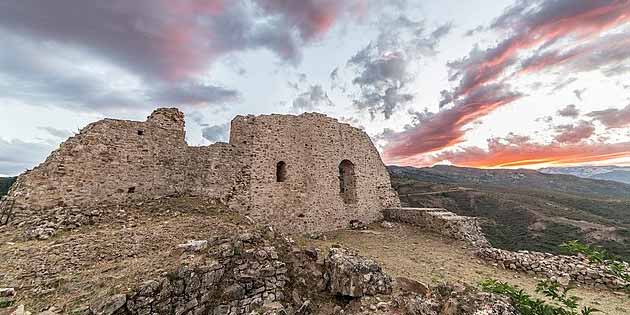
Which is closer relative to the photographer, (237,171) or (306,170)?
(237,171)

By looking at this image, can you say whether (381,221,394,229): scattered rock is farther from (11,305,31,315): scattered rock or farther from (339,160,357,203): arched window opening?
(11,305,31,315): scattered rock

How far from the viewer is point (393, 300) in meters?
6.63

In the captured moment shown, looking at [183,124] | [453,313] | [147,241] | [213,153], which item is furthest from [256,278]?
[183,124]

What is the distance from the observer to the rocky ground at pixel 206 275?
218 inches

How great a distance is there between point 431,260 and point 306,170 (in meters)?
6.42

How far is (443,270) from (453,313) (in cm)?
401

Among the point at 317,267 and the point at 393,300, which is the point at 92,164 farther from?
the point at 393,300

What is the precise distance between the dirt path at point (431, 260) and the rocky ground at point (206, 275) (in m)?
0.08

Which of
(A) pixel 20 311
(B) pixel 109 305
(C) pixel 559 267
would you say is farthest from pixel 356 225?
(A) pixel 20 311

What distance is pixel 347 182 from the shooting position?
51.8 feet

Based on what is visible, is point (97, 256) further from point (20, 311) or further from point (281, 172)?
point (281, 172)

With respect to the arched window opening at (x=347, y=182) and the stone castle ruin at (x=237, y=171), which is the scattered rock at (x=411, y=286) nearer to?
the stone castle ruin at (x=237, y=171)

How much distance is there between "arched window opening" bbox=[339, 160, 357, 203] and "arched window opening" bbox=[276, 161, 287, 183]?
132 inches

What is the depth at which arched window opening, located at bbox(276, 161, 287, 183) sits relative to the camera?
1346 cm
